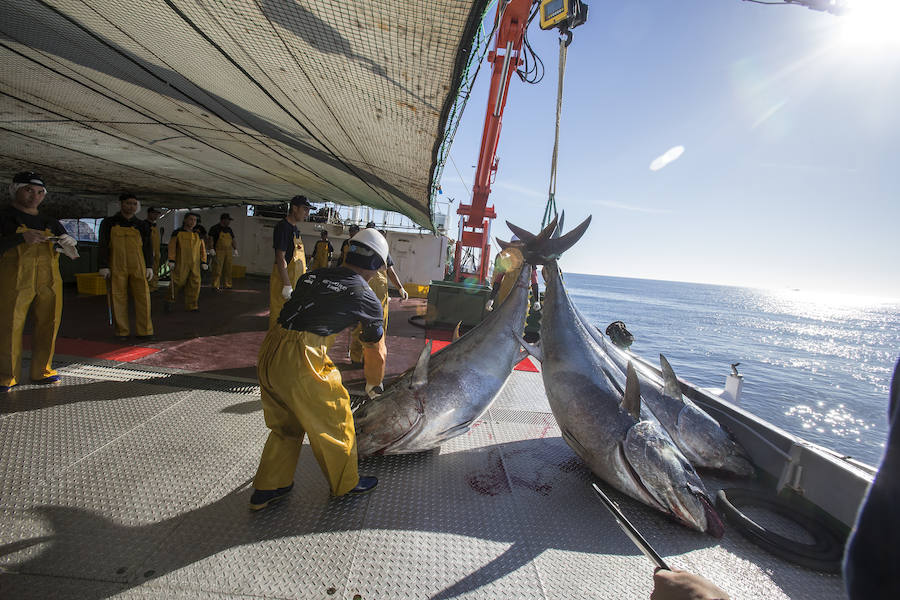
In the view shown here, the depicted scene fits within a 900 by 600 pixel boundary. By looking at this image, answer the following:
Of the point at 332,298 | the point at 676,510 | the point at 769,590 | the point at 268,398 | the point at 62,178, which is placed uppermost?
the point at 62,178

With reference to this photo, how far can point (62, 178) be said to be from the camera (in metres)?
6.80

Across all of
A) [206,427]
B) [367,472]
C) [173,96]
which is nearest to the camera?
[367,472]

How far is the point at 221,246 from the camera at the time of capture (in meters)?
8.59

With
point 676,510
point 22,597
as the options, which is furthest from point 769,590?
point 22,597

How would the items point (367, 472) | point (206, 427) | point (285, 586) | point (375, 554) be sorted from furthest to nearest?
point (206, 427) → point (367, 472) → point (375, 554) → point (285, 586)

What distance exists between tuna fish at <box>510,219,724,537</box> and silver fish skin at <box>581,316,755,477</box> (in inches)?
15.5

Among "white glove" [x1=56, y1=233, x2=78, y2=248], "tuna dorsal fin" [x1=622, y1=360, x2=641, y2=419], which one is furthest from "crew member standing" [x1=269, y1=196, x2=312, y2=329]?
"tuna dorsal fin" [x1=622, y1=360, x2=641, y2=419]

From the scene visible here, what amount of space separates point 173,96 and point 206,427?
2483mm

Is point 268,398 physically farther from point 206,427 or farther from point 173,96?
point 173,96

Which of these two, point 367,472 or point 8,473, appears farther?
point 367,472

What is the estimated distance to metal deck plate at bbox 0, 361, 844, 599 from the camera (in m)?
1.62

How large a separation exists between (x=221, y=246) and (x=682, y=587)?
9710mm

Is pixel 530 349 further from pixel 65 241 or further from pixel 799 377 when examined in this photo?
pixel 799 377

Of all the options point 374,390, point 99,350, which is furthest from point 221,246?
point 374,390
